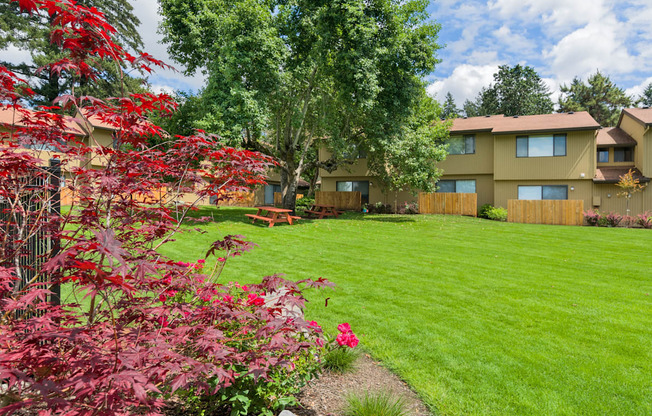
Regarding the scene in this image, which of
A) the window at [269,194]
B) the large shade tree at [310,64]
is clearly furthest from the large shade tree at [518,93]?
the large shade tree at [310,64]

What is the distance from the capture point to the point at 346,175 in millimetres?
25344

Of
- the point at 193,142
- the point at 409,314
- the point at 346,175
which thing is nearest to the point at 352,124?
the point at 346,175

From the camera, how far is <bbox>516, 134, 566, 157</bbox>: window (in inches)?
770

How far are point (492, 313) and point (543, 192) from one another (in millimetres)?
18561

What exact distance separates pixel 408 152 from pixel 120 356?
16505 millimetres

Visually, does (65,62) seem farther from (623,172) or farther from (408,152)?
(623,172)

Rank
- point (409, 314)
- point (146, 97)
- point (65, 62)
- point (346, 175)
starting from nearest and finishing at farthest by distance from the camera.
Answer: point (65, 62)
point (146, 97)
point (409, 314)
point (346, 175)

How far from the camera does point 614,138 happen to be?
2164 centimetres

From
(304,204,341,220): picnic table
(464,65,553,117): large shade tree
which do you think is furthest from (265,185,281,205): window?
(464,65,553,117): large shade tree

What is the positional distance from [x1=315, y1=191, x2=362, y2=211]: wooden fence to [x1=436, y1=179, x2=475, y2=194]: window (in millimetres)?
5755

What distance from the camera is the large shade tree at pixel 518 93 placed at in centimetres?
4681

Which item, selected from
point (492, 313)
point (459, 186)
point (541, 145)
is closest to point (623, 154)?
point (541, 145)

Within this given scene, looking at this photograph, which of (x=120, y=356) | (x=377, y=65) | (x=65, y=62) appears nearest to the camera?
(x=120, y=356)

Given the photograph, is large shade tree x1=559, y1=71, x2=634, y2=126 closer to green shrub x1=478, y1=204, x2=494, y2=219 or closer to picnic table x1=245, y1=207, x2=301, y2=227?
green shrub x1=478, y1=204, x2=494, y2=219
